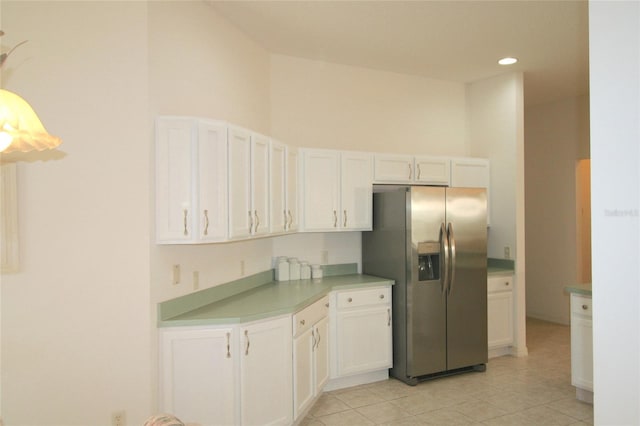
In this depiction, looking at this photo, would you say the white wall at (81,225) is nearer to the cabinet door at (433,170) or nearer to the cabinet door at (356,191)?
the cabinet door at (356,191)

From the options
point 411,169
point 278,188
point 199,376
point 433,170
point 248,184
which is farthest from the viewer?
point 433,170

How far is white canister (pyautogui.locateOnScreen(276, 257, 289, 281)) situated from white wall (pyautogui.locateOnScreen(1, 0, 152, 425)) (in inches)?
66.8

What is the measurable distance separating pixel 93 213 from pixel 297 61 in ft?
8.81

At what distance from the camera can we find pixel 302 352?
329 cm

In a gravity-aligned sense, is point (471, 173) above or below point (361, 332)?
above

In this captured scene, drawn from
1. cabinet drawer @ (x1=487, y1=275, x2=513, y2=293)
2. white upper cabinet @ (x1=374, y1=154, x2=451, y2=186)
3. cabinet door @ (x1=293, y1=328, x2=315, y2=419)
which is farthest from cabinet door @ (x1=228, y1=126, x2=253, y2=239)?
cabinet drawer @ (x1=487, y1=275, x2=513, y2=293)

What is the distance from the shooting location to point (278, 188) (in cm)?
364

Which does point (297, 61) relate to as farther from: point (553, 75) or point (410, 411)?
point (410, 411)

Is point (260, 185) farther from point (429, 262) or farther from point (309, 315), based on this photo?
point (429, 262)

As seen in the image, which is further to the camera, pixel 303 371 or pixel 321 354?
pixel 321 354

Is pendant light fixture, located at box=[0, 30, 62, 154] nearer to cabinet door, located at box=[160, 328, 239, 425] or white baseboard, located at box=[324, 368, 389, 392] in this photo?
cabinet door, located at box=[160, 328, 239, 425]

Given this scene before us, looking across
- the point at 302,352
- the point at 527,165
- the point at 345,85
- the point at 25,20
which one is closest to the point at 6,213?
the point at 25,20

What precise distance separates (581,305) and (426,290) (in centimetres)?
123

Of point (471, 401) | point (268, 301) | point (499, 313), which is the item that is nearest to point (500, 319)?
point (499, 313)
